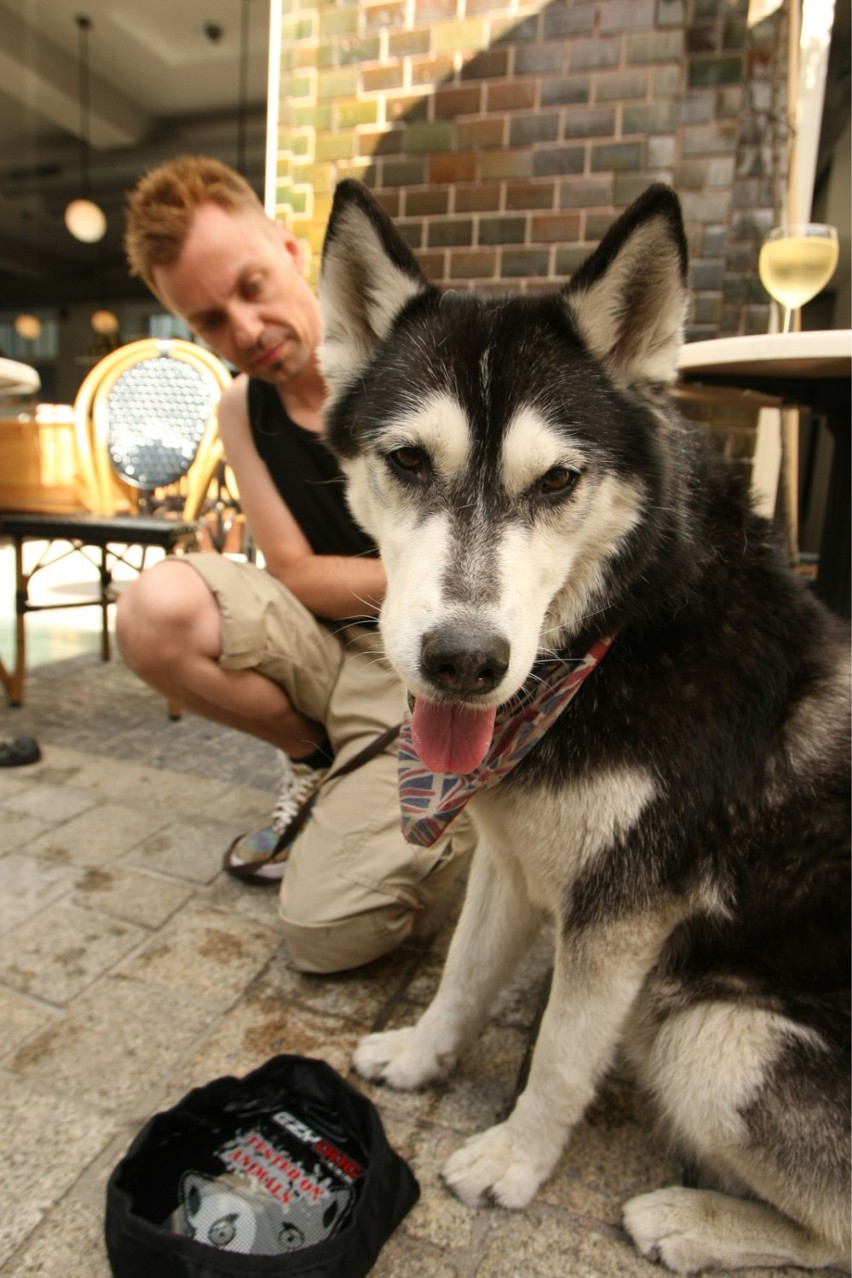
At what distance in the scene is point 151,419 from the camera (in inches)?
172

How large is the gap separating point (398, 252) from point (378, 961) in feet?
5.53

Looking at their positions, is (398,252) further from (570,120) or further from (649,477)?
(570,120)

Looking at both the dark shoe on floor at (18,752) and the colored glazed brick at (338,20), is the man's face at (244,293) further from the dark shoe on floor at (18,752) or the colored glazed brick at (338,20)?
the colored glazed brick at (338,20)

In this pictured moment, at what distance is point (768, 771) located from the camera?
4.20 feet

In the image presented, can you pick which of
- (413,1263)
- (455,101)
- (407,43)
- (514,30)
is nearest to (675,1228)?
(413,1263)

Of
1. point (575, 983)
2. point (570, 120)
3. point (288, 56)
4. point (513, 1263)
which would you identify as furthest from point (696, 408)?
point (513, 1263)

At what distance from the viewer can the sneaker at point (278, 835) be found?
2.25 meters

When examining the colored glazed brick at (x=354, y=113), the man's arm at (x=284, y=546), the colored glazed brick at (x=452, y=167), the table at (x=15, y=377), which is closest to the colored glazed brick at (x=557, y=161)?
the colored glazed brick at (x=452, y=167)

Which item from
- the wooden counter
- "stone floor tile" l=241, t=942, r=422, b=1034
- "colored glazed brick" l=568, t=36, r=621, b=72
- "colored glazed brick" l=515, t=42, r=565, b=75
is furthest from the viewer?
the wooden counter

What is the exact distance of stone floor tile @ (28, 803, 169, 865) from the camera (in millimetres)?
2377

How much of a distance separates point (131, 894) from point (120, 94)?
10447 millimetres

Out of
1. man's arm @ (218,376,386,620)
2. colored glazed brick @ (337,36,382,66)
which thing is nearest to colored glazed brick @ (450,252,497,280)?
colored glazed brick @ (337,36,382,66)

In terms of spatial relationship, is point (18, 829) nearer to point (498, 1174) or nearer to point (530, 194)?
point (498, 1174)

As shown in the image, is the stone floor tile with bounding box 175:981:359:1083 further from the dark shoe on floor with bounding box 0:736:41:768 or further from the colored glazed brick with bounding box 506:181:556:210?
the colored glazed brick with bounding box 506:181:556:210
